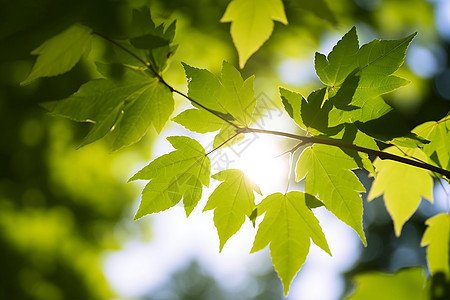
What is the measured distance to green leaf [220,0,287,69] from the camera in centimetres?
41

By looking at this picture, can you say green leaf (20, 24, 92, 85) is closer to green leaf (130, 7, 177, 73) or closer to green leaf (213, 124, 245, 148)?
green leaf (130, 7, 177, 73)

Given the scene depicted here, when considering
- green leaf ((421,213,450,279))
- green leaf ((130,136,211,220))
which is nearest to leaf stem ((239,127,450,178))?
green leaf ((130,136,211,220))

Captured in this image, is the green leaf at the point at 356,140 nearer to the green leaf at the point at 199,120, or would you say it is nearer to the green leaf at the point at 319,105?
the green leaf at the point at 319,105

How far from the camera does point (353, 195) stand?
0.47 meters

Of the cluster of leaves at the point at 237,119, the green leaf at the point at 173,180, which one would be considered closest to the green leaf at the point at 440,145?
the cluster of leaves at the point at 237,119

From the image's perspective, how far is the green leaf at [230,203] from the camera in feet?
1.62

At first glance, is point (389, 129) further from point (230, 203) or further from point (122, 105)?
point (122, 105)

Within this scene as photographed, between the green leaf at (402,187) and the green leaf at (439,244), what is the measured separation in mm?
46

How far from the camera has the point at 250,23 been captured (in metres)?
0.42

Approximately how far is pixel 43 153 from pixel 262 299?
9.19 m

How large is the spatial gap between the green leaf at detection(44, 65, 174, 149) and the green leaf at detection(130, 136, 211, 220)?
46 millimetres

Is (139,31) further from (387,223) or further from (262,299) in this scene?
(262,299)

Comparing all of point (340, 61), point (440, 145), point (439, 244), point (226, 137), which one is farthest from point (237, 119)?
point (439, 244)

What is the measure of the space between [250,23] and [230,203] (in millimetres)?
244
